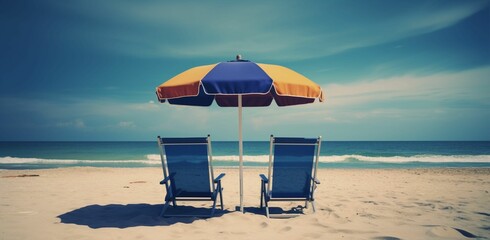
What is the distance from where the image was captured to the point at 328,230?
360 cm

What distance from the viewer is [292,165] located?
13.6ft

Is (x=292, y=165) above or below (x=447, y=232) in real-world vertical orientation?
above

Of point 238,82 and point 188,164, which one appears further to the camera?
point 188,164

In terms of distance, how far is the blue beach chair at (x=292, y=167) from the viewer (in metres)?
4.05

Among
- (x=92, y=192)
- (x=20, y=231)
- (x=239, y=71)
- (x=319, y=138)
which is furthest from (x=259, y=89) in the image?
(x=92, y=192)

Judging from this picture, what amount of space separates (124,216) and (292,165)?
2571 millimetres

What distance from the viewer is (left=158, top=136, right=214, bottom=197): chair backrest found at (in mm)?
4020

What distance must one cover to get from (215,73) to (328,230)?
239cm

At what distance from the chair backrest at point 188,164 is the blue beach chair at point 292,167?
2.88 feet

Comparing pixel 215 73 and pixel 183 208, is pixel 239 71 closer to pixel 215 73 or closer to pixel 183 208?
pixel 215 73

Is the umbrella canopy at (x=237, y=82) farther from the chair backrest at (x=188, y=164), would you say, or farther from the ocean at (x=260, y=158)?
the ocean at (x=260, y=158)

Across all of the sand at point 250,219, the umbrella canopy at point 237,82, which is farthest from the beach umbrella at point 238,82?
the sand at point 250,219

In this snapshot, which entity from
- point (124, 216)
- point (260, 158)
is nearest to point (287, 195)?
point (124, 216)

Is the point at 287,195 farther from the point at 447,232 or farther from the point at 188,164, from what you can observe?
the point at 447,232
